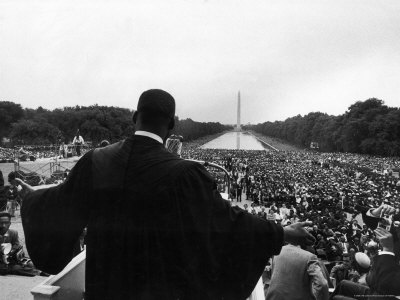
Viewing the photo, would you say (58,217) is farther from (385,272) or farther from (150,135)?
(385,272)

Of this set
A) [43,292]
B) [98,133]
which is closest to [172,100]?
[43,292]

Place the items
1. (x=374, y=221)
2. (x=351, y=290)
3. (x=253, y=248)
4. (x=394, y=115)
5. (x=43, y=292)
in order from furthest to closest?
(x=394, y=115) → (x=351, y=290) → (x=374, y=221) → (x=43, y=292) → (x=253, y=248)

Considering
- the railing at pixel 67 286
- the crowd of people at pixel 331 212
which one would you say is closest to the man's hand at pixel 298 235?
the crowd of people at pixel 331 212

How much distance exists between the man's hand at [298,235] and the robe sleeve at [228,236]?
0.12 ft

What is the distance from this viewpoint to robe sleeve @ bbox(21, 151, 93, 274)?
6.44 feet

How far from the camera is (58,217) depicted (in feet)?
6.44

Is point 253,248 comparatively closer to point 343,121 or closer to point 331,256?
point 331,256

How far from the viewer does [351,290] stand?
4.32m

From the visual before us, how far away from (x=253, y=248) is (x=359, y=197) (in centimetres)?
1959

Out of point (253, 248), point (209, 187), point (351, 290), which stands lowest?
point (351, 290)

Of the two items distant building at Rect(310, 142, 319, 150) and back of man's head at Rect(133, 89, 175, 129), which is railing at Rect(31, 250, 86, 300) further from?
distant building at Rect(310, 142, 319, 150)

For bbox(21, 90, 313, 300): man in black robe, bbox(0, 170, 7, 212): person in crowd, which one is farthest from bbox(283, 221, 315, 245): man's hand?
bbox(0, 170, 7, 212): person in crowd

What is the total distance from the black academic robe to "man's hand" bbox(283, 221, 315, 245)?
Answer: 47 mm

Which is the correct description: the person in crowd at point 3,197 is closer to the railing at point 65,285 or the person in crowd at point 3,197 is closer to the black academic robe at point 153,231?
the railing at point 65,285
